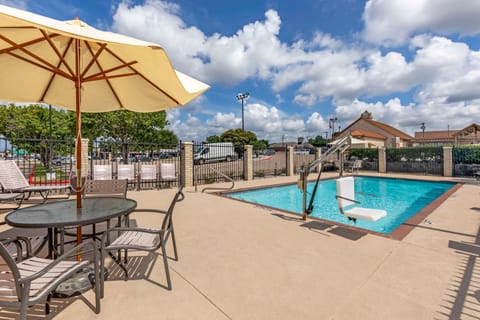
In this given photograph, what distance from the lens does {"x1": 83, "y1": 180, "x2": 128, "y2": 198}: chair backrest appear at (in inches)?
145

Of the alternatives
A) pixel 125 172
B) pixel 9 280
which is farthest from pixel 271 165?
pixel 9 280

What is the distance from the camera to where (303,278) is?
2457 millimetres

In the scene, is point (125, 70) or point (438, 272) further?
point (125, 70)

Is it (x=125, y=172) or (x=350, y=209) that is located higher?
(x=125, y=172)

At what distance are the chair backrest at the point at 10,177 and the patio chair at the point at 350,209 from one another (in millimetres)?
7164

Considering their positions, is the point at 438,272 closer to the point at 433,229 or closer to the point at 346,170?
the point at 433,229

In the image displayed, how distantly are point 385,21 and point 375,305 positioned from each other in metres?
10.1

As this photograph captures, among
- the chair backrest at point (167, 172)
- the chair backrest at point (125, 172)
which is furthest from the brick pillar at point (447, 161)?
the chair backrest at point (125, 172)

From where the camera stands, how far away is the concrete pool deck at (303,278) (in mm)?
1950

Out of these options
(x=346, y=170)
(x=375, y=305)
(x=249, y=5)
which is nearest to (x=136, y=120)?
Answer: (x=249, y=5)

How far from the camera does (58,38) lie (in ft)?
9.45

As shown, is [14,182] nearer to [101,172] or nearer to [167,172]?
[101,172]

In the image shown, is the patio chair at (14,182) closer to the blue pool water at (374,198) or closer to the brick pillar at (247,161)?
the blue pool water at (374,198)

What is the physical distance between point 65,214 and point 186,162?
7316mm
